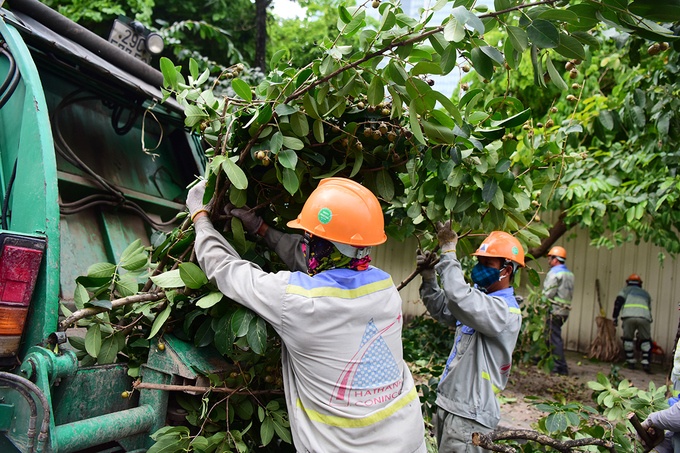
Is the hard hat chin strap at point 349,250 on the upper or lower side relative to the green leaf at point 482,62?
lower

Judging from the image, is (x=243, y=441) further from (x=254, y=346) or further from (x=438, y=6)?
(x=438, y=6)

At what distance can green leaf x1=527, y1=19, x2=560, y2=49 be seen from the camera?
1.61 m

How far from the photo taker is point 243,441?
2.23 meters

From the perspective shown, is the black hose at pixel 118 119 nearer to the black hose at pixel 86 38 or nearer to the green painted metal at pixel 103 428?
the black hose at pixel 86 38

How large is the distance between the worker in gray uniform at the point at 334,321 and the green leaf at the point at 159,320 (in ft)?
0.95

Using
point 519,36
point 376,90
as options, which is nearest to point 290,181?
point 376,90

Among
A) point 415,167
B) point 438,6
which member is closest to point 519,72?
point 415,167

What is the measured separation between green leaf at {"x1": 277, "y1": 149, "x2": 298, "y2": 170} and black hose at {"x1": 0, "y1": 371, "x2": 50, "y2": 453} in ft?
3.54

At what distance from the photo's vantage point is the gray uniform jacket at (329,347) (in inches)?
74.7

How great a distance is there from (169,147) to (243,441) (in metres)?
2.29

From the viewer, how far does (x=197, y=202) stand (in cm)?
222

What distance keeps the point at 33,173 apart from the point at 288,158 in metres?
1.00

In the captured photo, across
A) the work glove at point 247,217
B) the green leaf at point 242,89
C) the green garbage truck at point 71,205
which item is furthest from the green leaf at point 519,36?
the green garbage truck at point 71,205

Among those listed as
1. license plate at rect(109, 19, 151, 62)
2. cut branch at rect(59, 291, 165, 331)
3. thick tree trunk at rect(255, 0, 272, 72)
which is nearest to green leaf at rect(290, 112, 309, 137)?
cut branch at rect(59, 291, 165, 331)
